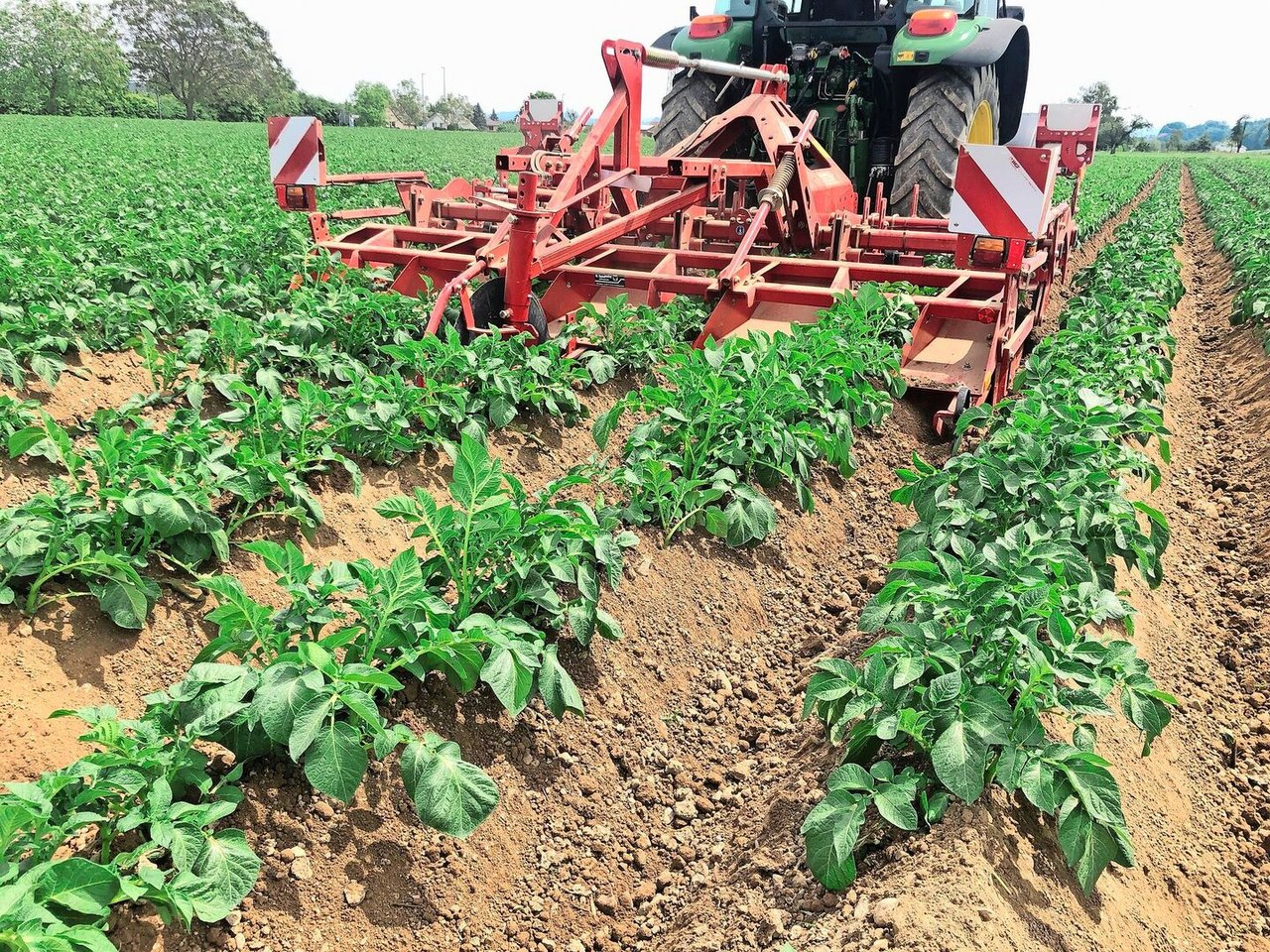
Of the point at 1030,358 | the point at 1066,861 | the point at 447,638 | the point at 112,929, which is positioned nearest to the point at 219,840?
the point at 112,929

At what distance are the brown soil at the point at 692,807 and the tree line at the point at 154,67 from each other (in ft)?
202

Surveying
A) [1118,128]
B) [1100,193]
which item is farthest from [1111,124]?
[1100,193]

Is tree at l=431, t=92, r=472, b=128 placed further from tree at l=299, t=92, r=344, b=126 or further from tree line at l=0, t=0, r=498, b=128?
tree at l=299, t=92, r=344, b=126

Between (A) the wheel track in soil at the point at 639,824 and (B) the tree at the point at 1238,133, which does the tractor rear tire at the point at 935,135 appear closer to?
(A) the wheel track in soil at the point at 639,824

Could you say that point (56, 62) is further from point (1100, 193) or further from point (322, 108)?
point (1100, 193)

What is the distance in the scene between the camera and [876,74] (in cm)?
814

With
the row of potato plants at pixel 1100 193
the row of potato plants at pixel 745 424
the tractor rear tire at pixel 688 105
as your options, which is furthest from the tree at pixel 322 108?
the row of potato plants at pixel 745 424

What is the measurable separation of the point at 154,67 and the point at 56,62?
12.7 m

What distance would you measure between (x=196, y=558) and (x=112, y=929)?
4.67 feet

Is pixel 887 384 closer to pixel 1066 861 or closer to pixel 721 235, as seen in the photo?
pixel 721 235

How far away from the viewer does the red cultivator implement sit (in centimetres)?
523

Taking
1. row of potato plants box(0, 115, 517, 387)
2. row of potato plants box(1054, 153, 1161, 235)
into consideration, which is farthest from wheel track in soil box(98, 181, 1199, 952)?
row of potato plants box(1054, 153, 1161, 235)

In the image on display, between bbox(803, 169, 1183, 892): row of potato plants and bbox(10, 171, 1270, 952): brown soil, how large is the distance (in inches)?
5.7

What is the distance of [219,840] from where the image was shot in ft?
6.29
